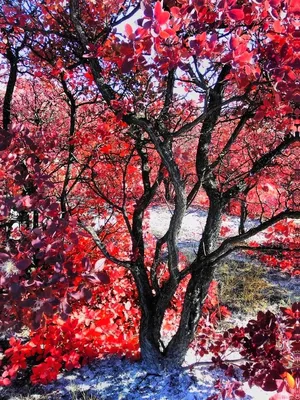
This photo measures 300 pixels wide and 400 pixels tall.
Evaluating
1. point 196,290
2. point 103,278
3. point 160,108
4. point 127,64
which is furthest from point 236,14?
point 196,290

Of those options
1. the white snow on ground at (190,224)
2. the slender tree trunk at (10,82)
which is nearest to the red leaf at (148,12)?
the slender tree trunk at (10,82)

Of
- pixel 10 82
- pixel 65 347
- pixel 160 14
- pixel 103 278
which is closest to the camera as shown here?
pixel 160 14

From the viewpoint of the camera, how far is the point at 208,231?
4297mm

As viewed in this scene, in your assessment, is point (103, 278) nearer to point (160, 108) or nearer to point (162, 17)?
point (162, 17)

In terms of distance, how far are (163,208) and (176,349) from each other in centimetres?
1067

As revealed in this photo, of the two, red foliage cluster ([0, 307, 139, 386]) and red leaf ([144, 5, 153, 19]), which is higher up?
red leaf ([144, 5, 153, 19])

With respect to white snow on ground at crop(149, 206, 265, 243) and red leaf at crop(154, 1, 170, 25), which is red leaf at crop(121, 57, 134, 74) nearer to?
red leaf at crop(154, 1, 170, 25)

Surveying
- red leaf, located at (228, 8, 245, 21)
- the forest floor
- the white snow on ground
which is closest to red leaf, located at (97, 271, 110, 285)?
red leaf, located at (228, 8, 245, 21)

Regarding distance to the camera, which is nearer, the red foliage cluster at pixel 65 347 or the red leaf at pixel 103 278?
the red leaf at pixel 103 278

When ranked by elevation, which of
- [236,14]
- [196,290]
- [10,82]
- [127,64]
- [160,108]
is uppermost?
[10,82]

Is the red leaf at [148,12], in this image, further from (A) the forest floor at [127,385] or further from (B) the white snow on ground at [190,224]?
(B) the white snow on ground at [190,224]

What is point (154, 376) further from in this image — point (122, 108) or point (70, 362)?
point (122, 108)

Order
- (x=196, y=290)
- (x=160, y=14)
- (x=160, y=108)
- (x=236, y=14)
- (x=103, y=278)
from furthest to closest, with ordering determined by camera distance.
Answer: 1. (x=196, y=290)
2. (x=160, y=108)
3. (x=103, y=278)
4. (x=236, y=14)
5. (x=160, y=14)

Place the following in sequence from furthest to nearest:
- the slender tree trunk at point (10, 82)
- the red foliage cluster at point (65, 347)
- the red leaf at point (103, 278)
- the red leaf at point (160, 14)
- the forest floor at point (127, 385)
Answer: the slender tree trunk at point (10, 82) → the red foliage cluster at point (65, 347) → the forest floor at point (127, 385) → the red leaf at point (103, 278) → the red leaf at point (160, 14)
